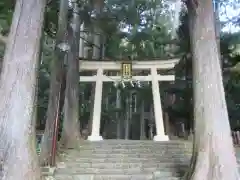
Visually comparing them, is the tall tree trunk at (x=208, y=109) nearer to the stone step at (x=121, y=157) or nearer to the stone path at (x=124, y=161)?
the stone path at (x=124, y=161)

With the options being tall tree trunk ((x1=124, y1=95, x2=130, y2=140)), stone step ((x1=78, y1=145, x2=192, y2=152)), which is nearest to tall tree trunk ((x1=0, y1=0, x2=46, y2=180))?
stone step ((x1=78, y1=145, x2=192, y2=152))

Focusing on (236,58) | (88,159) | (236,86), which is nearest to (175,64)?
(236,58)

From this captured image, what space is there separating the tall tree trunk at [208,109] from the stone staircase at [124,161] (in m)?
1.23

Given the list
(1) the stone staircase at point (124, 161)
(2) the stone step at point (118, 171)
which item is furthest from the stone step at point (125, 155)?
(2) the stone step at point (118, 171)

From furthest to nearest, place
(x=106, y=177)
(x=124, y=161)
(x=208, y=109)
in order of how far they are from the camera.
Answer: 1. (x=124, y=161)
2. (x=106, y=177)
3. (x=208, y=109)

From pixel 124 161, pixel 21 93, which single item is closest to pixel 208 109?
pixel 124 161

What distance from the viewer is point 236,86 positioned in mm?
12570

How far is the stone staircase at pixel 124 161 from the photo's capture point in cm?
627

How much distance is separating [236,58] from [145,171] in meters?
6.20

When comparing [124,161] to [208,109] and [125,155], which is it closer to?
[125,155]

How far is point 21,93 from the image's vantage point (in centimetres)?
507

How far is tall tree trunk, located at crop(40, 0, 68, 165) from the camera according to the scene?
24.3ft

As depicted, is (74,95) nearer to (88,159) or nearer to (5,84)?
(88,159)

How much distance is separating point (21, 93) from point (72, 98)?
160 inches
